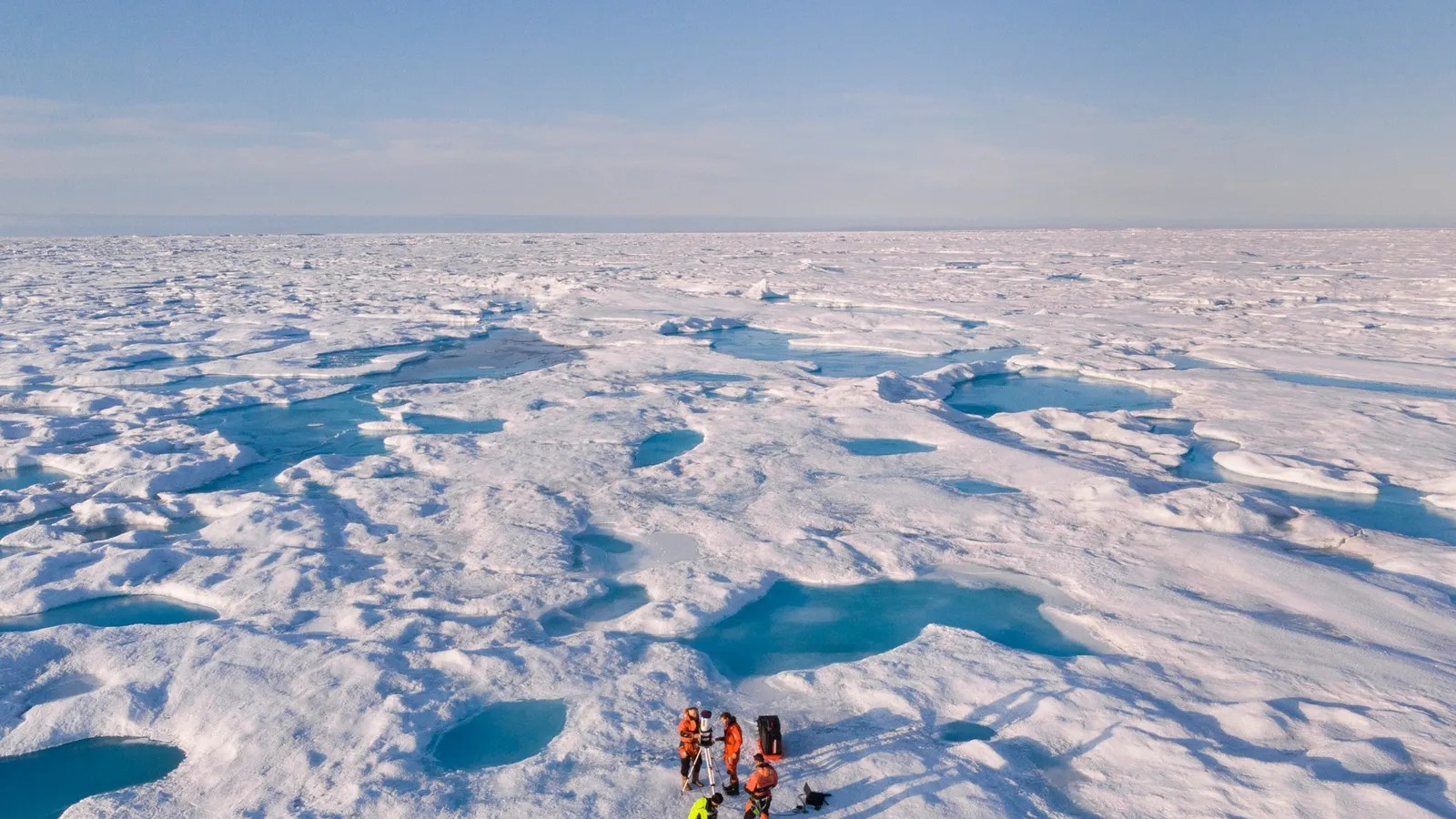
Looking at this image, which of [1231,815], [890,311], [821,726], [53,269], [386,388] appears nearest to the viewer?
[1231,815]

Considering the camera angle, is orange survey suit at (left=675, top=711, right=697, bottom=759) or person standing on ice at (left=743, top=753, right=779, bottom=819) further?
orange survey suit at (left=675, top=711, right=697, bottom=759)

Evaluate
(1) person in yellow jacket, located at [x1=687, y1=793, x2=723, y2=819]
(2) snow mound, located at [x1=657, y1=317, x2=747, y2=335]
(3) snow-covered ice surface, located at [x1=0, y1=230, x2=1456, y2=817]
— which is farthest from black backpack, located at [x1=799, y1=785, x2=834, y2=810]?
(2) snow mound, located at [x1=657, y1=317, x2=747, y2=335]

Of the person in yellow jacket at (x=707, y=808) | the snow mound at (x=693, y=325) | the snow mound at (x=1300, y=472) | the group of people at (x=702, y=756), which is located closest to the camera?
the person in yellow jacket at (x=707, y=808)

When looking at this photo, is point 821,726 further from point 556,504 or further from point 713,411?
point 713,411

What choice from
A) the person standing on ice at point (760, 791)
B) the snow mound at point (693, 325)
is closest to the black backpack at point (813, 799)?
the person standing on ice at point (760, 791)

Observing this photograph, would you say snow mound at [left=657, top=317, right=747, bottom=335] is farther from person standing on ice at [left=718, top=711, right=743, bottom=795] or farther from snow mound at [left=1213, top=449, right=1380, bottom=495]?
person standing on ice at [left=718, top=711, right=743, bottom=795]

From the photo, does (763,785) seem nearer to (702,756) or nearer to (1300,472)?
(702,756)

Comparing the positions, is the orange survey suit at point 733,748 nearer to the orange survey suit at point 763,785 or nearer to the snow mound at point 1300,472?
the orange survey suit at point 763,785

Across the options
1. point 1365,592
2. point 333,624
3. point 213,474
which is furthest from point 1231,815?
point 213,474
